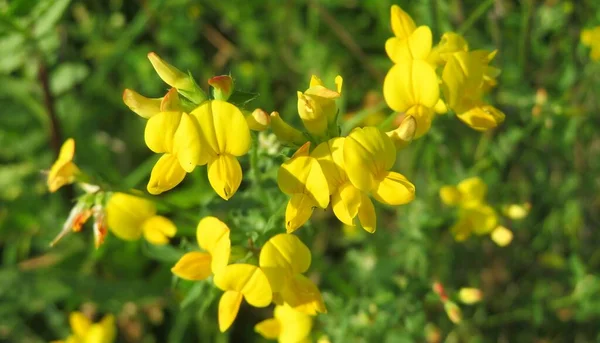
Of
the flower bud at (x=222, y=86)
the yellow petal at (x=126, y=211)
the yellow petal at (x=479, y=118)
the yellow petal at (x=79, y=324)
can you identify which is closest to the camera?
the flower bud at (x=222, y=86)

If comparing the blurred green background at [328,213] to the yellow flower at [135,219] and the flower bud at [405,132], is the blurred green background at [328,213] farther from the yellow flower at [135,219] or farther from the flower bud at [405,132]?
the flower bud at [405,132]

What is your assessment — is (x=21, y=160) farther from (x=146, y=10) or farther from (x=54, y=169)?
(x=54, y=169)

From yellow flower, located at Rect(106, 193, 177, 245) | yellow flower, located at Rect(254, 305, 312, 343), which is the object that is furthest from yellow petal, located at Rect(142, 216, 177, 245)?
yellow flower, located at Rect(254, 305, 312, 343)

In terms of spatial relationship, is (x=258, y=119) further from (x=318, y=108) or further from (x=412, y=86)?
(x=412, y=86)

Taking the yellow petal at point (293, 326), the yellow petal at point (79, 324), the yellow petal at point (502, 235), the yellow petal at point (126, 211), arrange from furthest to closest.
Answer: the yellow petal at point (79, 324) < the yellow petal at point (502, 235) < the yellow petal at point (293, 326) < the yellow petal at point (126, 211)

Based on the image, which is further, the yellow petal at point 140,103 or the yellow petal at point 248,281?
the yellow petal at point 248,281

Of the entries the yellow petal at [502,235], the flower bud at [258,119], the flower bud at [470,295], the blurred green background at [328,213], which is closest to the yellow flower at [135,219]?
the blurred green background at [328,213]
